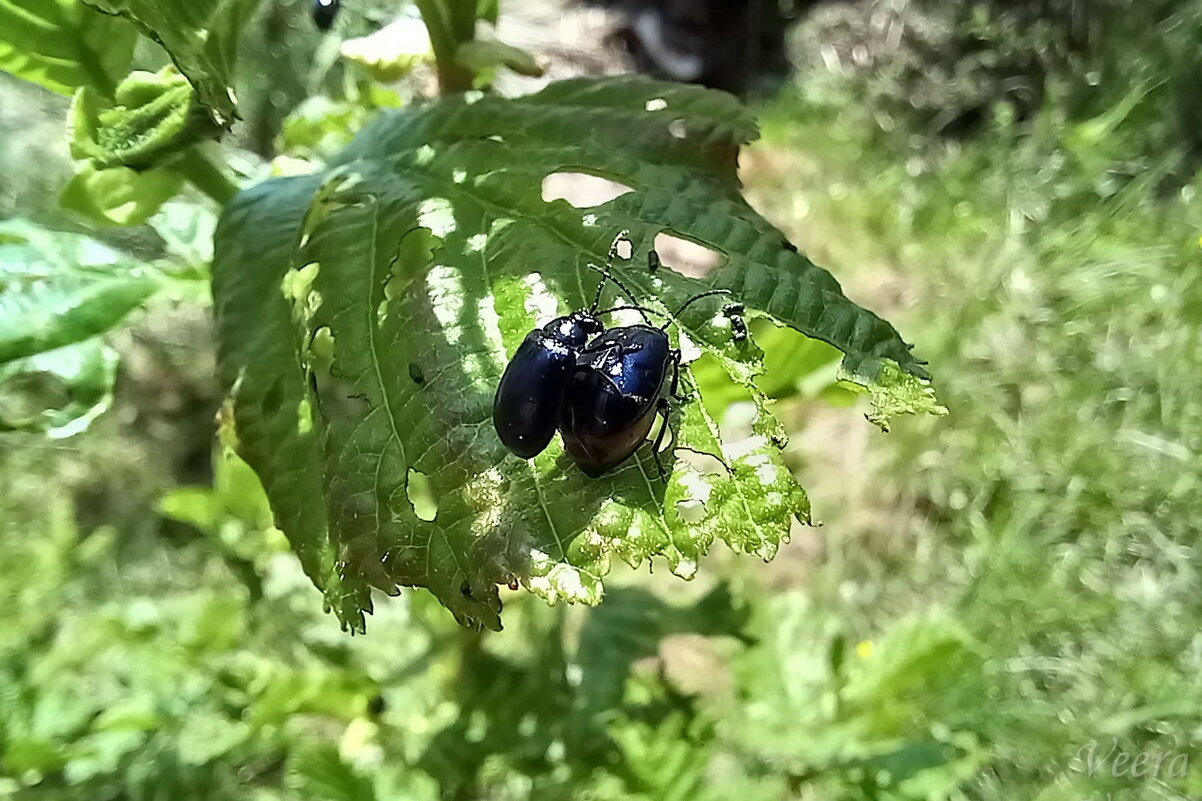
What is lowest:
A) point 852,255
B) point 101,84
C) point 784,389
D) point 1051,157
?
point 852,255

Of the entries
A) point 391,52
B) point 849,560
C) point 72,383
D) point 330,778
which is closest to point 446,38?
point 391,52

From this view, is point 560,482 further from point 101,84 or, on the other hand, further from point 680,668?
point 680,668

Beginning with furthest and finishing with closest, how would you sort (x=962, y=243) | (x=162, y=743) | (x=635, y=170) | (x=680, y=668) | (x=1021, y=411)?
(x=962, y=243), (x=1021, y=411), (x=680, y=668), (x=162, y=743), (x=635, y=170)

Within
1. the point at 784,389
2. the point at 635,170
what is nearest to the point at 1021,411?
the point at 784,389

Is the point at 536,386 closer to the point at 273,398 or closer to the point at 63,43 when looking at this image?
the point at 273,398

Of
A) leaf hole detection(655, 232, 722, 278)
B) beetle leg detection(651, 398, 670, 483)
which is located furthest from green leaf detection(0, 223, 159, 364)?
leaf hole detection(655, 232, 722, 278)
